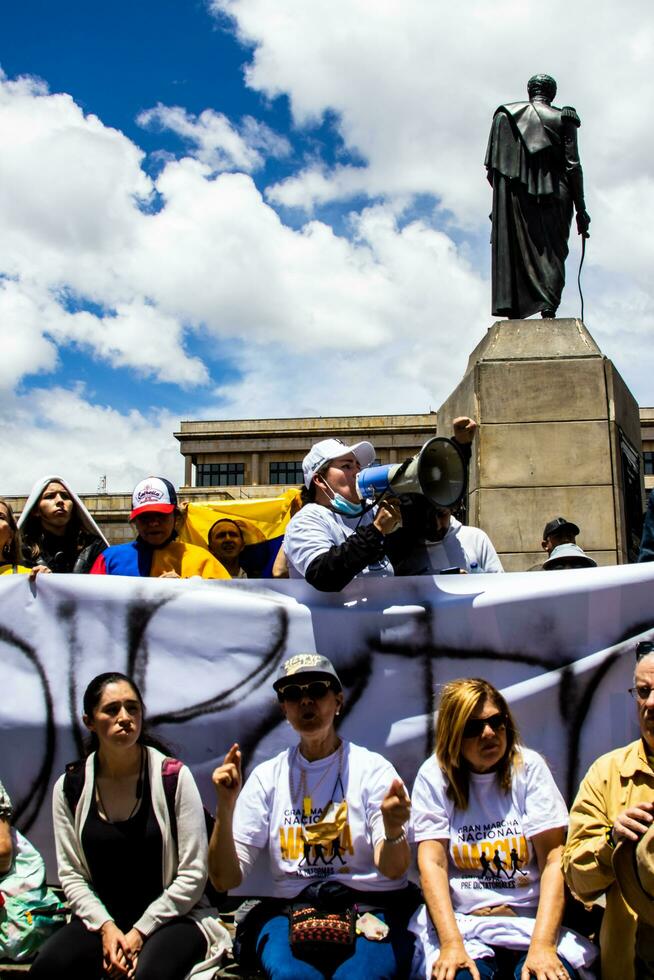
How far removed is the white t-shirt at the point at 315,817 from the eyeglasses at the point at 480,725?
30 centimetres

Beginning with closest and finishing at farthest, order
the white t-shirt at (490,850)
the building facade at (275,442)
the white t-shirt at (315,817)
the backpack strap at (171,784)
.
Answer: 1. the white t-shirt at (490,850)
2. the white t-shirt at (315,817)
3. the backpack strap at (171,784)
4. the building facade at (275,442)

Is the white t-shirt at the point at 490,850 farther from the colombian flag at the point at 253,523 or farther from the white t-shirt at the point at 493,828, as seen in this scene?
the colombian flag at the point at 253,523

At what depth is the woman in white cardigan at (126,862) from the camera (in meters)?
3.34

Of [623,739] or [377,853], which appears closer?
[377,853]

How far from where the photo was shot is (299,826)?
3.53 meters

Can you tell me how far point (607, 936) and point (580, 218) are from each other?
22.1 ft

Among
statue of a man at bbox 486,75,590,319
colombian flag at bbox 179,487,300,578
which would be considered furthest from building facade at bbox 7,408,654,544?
colombian flag at bbox 179,487,300,578

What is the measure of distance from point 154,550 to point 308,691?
159cm

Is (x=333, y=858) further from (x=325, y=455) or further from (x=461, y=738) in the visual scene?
(x=325, y=455)

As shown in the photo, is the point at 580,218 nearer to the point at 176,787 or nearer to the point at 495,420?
the point at 495,420

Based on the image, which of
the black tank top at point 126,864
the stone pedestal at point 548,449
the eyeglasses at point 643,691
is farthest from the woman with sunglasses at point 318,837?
the stone pedestal at point 548,449

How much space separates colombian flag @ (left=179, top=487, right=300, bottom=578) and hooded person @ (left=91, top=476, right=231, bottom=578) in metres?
1.72

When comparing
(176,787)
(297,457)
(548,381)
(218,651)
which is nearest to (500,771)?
(176,787)

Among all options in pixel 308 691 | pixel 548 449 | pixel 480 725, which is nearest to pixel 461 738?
pixel 480 725
